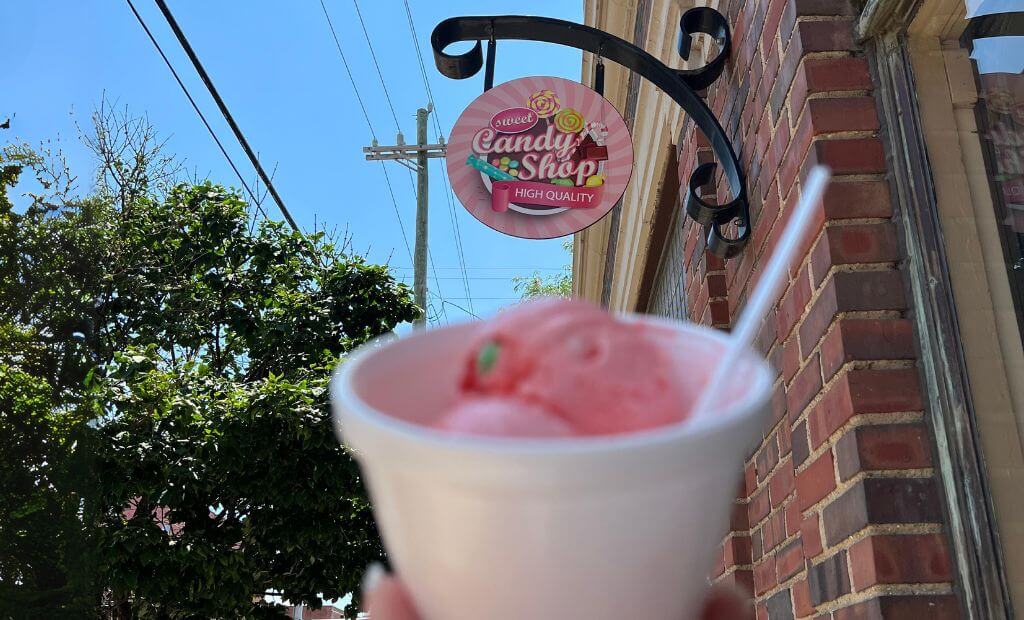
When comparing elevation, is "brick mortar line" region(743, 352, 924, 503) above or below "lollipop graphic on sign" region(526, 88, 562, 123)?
below

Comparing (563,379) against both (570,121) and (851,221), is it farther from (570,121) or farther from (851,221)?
(570,121)

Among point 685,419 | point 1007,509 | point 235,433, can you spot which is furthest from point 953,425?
point 235,433

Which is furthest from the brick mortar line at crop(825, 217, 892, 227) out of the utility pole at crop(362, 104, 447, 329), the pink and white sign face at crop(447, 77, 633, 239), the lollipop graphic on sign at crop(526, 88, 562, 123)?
Answer: the utility pole at crop(362, 104, 447, 329)

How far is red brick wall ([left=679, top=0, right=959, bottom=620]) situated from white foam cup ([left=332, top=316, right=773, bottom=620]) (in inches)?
47.1

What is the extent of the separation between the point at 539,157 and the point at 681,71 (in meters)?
0.61

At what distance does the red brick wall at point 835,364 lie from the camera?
1.73m

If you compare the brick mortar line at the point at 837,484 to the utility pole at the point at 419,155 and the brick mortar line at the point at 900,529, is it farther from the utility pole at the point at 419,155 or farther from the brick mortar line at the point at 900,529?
the utility pole at the point at 419,155

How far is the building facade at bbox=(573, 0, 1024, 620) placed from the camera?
171 centimetres

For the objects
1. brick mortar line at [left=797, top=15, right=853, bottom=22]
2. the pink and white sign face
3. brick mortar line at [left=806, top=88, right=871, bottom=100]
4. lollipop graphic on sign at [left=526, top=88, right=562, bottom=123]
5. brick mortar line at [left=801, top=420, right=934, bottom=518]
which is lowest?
brick mortar line at [left=801, top=420, right=934, bottom=518]

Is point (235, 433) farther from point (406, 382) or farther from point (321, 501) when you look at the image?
point (406, 382)

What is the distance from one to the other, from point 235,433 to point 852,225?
5644 millimetres

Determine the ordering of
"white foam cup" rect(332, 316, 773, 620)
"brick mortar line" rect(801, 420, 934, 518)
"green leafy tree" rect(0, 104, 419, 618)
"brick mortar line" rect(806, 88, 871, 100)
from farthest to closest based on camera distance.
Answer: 1. "green leafy tree" rect(0, 104, 419, 618)
2. "brick mortar line" rect(806, 88, 871, 100)
3. "brick mortar line" rect(801, 420, 934, 518)
4. "white foam cup" rect(332, 316, 773, 620)

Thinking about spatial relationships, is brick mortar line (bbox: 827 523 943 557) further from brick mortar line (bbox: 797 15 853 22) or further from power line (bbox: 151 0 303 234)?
power line (bbox: 151 0 303 234)

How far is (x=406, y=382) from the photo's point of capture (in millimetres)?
775
